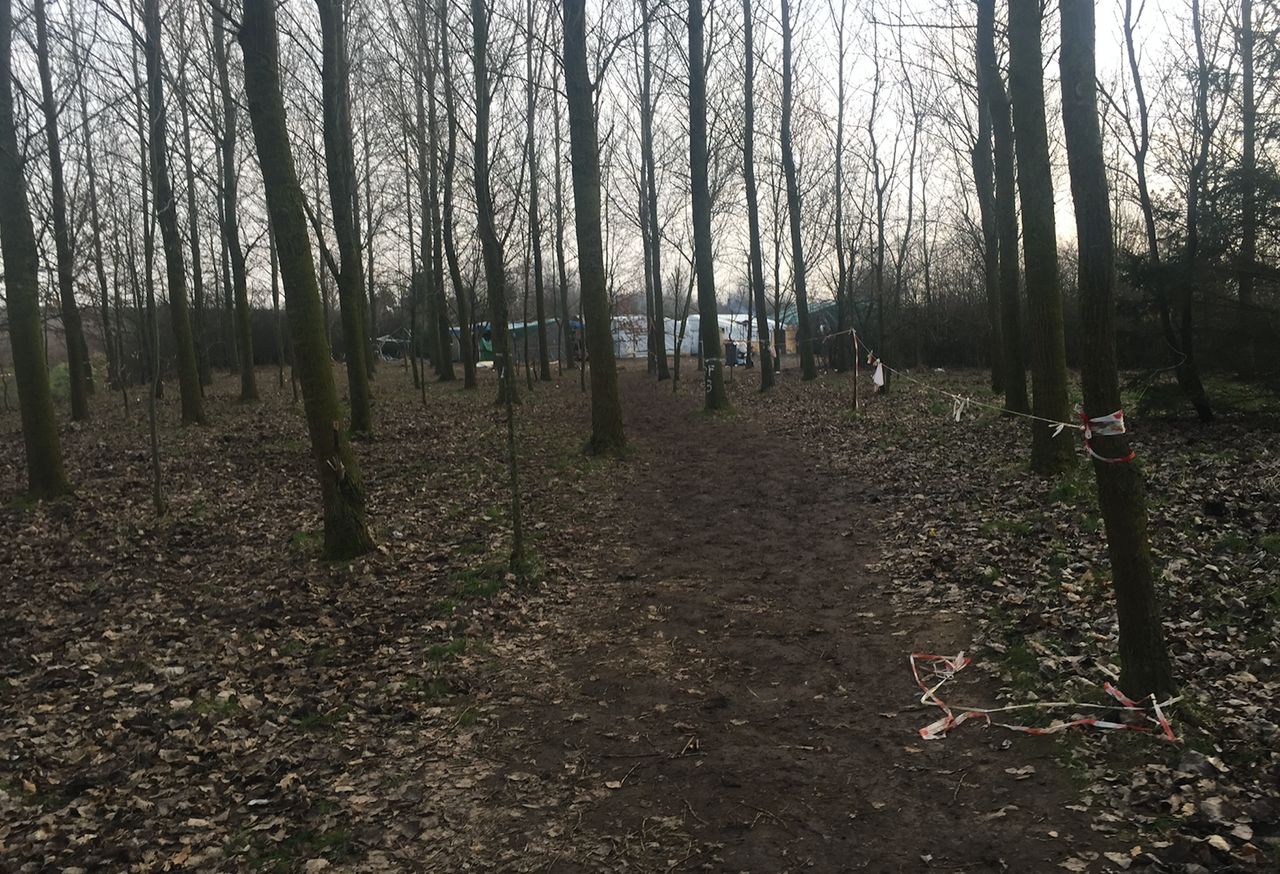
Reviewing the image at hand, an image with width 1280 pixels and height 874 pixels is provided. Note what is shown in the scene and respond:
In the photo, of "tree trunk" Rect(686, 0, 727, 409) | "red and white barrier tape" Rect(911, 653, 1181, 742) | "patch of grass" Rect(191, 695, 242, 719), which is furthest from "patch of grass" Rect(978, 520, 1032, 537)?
"tree trunk" Rect(686, 0, 727, 409)

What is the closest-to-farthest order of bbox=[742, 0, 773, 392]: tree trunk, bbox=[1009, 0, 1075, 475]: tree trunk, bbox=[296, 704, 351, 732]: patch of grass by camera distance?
bbox=[296, 704, 351, 732]: patch of grass < bbox=[1009, 0, 1075, 475]: tree trunk < bbox=[742, 0, 773, 392]: tree trunk

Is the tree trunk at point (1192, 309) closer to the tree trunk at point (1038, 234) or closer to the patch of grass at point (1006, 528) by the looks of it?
the tree trunk at point (1038, 234)

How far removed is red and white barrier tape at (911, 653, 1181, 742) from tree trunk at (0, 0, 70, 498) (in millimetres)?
10799

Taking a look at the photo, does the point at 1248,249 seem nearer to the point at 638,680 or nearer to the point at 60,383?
the point at 638,680

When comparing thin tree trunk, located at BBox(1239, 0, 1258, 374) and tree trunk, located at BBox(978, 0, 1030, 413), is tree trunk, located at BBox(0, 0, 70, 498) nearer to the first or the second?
tree trunk, located at BBox(978, 0, 1030, 413)

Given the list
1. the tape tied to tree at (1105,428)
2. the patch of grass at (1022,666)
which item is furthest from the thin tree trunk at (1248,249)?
the tape tied to tree at (1105,428)

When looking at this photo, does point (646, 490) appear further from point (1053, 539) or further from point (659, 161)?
point (659, 161)

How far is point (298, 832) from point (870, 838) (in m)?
2.65

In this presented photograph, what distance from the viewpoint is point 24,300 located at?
10305mm

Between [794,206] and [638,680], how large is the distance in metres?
23.4

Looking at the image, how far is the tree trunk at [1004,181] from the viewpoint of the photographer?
33.9 ft

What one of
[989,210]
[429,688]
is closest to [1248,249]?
[989,210]

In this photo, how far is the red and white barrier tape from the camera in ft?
13.5

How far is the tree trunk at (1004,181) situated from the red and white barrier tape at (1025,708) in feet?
24.0
